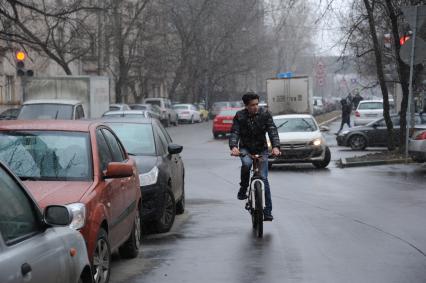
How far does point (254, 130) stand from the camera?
10570 millimetres

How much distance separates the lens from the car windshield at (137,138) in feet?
36.8

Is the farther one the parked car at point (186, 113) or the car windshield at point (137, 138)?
the parked car at point (186, 113)

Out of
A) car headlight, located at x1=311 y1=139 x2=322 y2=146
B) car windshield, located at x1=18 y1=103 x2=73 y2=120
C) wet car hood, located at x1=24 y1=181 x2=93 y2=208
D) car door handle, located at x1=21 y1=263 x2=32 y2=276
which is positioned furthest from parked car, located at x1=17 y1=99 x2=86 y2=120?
car door handle, located at x1=21 y1=263 x2=32 y2=276

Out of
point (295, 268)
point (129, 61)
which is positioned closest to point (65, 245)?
point (295, 268)

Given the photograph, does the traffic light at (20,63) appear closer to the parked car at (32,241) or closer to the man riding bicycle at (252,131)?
the man riding bicycle at (252,131)

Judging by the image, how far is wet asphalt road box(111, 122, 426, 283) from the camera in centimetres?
791

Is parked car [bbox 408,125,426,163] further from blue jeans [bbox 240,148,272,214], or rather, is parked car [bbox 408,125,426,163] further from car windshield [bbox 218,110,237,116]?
car windshield [bbox 218,110,237,116]

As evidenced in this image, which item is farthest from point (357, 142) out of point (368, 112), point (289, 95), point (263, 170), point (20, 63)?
point (263, 170)

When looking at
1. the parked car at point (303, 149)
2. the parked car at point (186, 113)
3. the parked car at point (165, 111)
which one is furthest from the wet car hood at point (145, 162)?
the parked car at point (186, 113)

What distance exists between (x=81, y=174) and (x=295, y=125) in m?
15.4

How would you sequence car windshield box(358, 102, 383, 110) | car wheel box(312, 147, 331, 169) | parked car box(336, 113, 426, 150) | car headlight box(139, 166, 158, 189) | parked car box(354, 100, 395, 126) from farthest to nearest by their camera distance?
car windshield box(358, 102, 383, 110)
parked car box(354, 100, 395, 126)
parked car box(336, 113, 426, 150)
car wheel box(312, 147, 331, 169)
car headlight box(139, 166, 158, 189)

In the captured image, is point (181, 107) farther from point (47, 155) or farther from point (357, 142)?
point (47, 155)

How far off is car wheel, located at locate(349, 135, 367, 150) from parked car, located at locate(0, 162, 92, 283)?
962 inches

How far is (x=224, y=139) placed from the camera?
38.3 meters
